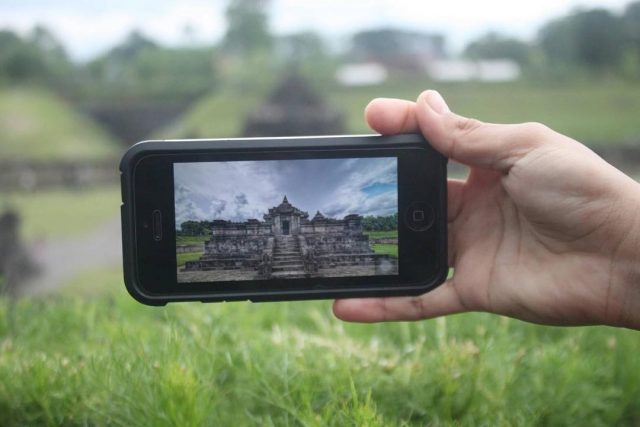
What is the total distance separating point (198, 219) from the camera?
2.39ft

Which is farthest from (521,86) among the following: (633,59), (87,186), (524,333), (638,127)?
(524,333)

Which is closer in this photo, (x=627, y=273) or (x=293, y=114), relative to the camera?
(x=627, y=273)

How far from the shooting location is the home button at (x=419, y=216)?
76 centimetres

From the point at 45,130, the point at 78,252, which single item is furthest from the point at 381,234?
the point at 45,130

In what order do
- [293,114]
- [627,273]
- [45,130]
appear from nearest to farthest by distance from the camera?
[627,273] → [45,130] → [293,114]

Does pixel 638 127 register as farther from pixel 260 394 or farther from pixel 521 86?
pixel 260 394

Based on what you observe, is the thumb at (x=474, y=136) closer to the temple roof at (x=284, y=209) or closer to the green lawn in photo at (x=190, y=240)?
the temple roof at (x=284, y=209)

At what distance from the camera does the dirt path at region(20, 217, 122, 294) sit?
6.34 metres

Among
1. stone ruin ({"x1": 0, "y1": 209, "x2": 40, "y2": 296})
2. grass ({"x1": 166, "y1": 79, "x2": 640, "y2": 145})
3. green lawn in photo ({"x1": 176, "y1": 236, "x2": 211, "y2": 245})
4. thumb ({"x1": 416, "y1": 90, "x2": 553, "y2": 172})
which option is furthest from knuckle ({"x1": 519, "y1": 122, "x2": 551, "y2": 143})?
grass ({"x1": 166, "y1": 79, "x2": 640, "y2": 145})

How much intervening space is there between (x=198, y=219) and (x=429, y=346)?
384 mm

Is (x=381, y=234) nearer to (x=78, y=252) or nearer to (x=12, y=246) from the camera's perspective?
(x=12, y=246)

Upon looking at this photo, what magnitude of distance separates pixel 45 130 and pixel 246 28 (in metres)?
3.31

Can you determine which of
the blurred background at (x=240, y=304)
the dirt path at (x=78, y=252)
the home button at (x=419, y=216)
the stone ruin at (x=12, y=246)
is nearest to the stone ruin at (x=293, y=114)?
the blurred background at (x=240, y=304)

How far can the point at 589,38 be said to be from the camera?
8.24 metres
